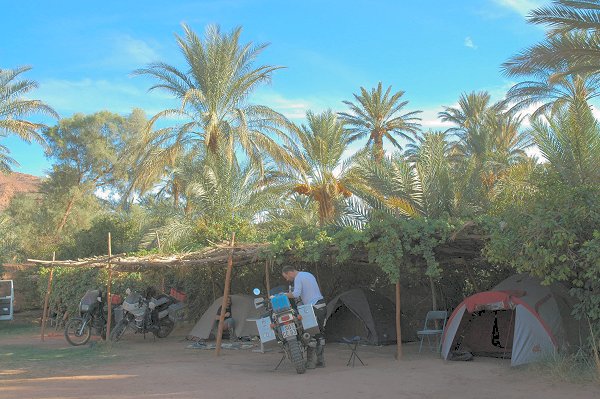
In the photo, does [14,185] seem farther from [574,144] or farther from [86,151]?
[574,144]

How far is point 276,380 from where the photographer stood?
25.2ft

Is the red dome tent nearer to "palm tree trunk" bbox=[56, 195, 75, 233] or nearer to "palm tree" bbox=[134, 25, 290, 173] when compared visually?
"palm tree" bbox=[134, 25, 290, 173]

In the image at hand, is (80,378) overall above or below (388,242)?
below

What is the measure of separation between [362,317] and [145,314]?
4985 millimetres

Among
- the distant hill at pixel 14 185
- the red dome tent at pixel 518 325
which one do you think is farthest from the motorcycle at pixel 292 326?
the distant hill at pixel 14 185

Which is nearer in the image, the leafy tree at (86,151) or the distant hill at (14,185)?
the leafy tree at (86,151)

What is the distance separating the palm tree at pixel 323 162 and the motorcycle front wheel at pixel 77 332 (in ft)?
28.9

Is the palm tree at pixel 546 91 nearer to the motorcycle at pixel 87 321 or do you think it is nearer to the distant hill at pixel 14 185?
the motorcycle at pixel 87 321

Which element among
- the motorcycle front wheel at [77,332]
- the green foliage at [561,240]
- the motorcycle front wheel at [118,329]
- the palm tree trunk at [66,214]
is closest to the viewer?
the green foliage at [561,240]

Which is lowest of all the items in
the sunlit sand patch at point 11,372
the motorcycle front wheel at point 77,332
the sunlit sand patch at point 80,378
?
the sunlit sand patch at point 11,372

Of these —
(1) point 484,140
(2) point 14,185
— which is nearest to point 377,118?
(1) point 484,140

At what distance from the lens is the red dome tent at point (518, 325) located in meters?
8.41

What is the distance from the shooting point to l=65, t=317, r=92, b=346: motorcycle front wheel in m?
13.0

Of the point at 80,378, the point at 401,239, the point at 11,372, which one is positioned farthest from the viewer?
the point at 401,239
